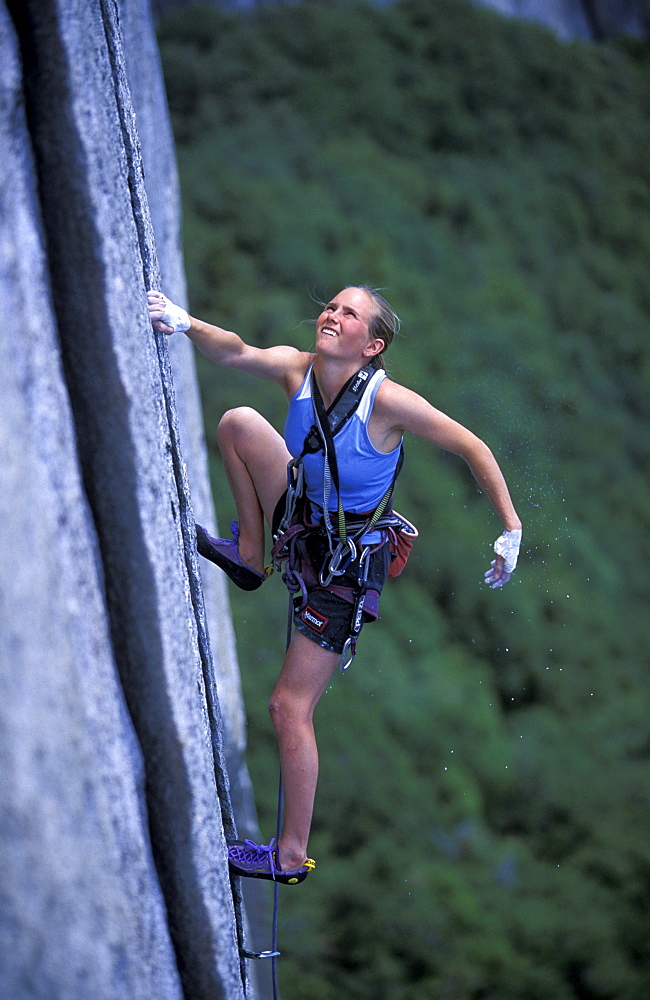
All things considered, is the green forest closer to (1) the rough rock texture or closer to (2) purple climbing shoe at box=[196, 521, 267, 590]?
(2) purple climbing shoe at box=[196, 521, 267, 590]

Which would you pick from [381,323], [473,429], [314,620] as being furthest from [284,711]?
[473,429]

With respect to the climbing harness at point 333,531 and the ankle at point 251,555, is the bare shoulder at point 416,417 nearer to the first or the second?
the climbing harness at point 333,531

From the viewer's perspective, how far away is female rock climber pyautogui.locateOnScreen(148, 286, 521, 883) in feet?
8.64

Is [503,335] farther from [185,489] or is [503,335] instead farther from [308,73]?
[185,489]

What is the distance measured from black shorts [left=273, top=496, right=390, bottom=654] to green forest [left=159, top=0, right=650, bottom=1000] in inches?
222

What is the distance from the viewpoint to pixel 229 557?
9.74ft

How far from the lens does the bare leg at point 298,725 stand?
2.74 metres

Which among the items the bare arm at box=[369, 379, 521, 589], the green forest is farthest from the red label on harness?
the green forest

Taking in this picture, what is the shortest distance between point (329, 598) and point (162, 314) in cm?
99

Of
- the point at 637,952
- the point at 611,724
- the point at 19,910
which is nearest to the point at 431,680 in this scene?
the point at 611,724

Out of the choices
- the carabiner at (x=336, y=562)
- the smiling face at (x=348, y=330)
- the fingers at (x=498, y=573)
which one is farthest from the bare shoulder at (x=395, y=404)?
the fingers at (x=498, y=573)

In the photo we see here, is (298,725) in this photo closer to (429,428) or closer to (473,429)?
(429,428)

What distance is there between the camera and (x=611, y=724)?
10.3m

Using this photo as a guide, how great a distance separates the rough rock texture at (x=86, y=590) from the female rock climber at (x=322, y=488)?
0.67 metres
